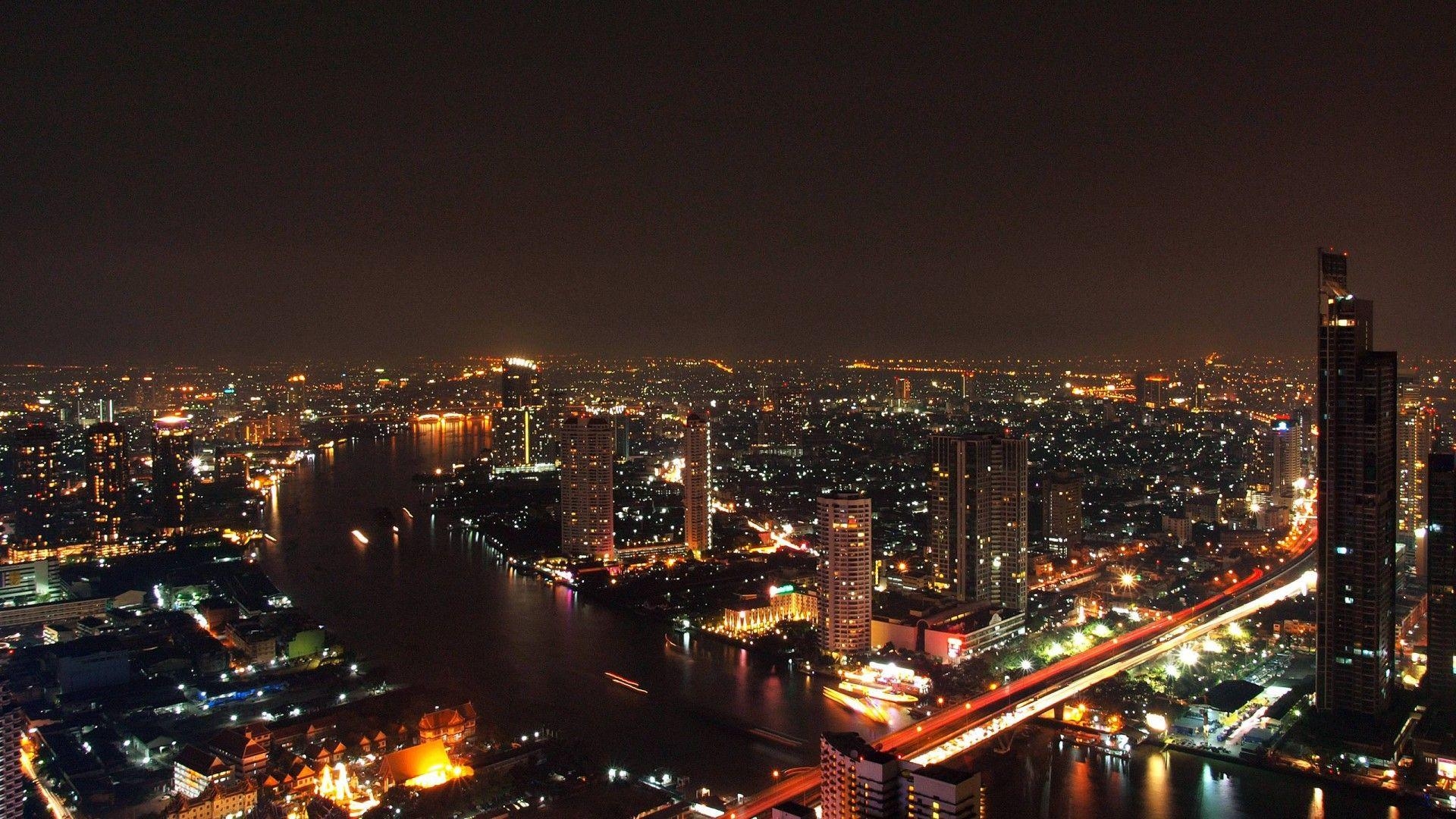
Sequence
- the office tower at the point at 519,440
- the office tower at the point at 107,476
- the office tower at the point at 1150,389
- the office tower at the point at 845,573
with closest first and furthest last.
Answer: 1. the office tower at the point at 845,573
2. the office tower at the point at 107,476
3. the office tower at the point at 519,440
4. the office tower at the point at 1150,389

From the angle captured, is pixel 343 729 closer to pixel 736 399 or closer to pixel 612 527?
pixel 612 527

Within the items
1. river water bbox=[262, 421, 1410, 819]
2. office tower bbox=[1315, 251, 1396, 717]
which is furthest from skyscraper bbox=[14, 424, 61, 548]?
office tower bbox=[1315, 251, 1396, 717]

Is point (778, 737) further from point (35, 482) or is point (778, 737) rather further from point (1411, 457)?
point (35, 482)

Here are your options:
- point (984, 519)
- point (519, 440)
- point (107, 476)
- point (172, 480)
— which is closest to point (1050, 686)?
point (984, 519)

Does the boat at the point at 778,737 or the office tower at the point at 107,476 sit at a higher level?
the office tower at the point at 107,476

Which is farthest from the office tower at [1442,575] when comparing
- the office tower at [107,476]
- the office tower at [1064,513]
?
the office tower at [107,476]

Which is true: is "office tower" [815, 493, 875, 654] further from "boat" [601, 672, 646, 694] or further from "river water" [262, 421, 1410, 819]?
"boat" [601, 672, 646, 694]

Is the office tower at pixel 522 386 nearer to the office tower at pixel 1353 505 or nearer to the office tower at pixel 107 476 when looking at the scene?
the office tower at pixel 107 476
